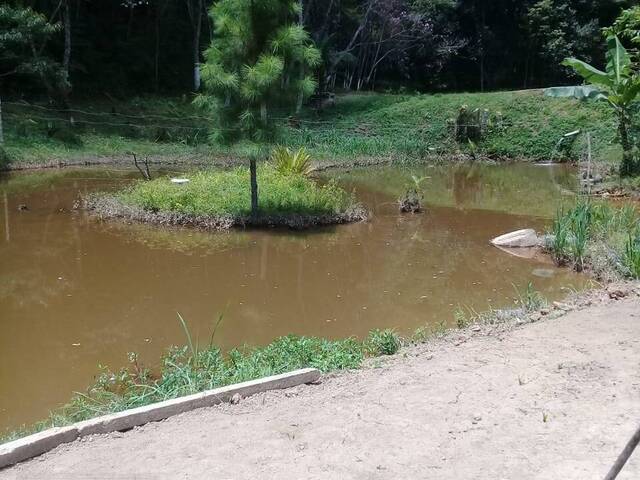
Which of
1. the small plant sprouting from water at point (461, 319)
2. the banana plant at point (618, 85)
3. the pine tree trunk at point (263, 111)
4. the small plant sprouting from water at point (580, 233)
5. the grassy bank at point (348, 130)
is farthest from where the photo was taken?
the grassy bank at point (348, 130)

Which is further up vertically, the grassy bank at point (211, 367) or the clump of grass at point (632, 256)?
the clump of grass at point (632, 256)

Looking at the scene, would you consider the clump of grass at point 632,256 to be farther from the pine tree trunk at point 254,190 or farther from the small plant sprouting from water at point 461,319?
the pine tree trunk at point 254,190

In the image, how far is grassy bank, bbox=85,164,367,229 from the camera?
12.2m

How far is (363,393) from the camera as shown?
4840 mm

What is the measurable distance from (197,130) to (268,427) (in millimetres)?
20798

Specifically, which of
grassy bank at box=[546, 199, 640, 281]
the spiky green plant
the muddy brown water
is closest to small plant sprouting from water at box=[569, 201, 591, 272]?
grassy bank at box=[546, 199, 640, 281]

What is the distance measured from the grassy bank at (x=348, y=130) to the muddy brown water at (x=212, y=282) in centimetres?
641

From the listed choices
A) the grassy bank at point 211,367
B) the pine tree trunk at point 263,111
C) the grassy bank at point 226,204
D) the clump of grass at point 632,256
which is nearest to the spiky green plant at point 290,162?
the grassy bank at point 226,204

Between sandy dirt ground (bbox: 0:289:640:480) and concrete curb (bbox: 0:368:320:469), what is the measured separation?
64 millimetres

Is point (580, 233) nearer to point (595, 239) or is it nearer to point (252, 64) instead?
point (595, 239)

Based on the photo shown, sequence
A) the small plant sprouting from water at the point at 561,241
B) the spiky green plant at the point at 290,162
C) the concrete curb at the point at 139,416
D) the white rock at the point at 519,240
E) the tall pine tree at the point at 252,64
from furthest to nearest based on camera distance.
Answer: the spiky green plant at the point at 290,162, the tall pine tree at the point at 252,64, the white rock at the point at 519,240, the small plant sprouting from water at the point at 561,241, the concrete curb at the point at 139,416

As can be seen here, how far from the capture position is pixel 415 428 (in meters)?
4.21

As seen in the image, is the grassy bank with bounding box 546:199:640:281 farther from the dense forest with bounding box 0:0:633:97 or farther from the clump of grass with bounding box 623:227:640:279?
the dense forest with bounding box 0:0:633:97

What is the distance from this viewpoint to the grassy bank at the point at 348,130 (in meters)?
21.0
